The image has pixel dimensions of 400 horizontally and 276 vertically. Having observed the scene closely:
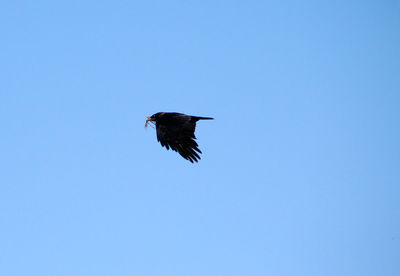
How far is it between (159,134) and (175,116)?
4.10 ft

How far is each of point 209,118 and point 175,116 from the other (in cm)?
200

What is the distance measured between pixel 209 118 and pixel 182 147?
195 cm

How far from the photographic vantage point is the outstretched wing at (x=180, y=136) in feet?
119

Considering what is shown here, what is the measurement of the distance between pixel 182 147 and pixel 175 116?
5.84ft

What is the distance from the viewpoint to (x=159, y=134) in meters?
36.8

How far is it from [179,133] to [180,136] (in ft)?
0.52

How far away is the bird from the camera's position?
3634cm

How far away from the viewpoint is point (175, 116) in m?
37.2

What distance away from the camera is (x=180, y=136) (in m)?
36.6

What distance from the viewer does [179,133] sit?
120 feet

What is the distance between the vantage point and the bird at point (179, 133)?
36344mm

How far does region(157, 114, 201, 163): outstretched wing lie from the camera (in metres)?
36.3

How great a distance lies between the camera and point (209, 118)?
3616cm
